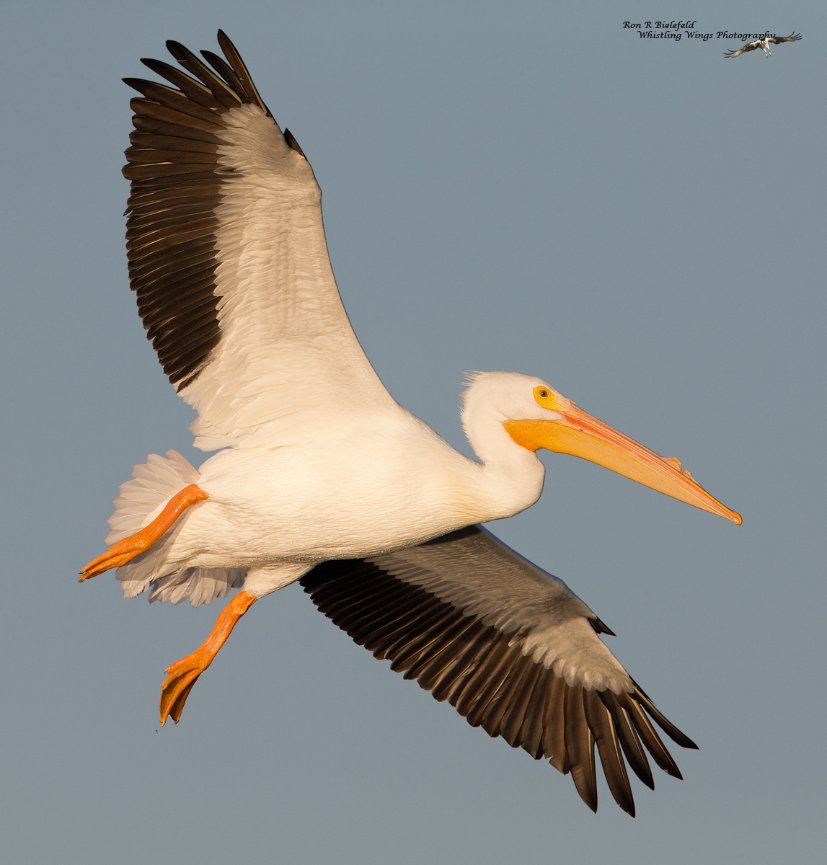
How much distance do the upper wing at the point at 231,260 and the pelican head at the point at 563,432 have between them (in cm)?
75

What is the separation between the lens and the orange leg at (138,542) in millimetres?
10594

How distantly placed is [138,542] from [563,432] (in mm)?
3055

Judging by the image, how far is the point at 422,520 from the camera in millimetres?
10555

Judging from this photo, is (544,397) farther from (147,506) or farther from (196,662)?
(196,662)

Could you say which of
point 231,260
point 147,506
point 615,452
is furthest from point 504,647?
point 231,260

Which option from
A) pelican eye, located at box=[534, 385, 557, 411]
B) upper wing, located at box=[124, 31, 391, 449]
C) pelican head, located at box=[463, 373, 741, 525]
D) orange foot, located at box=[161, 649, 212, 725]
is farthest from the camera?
orange foot, located at box=[161, 649, 212, 725]

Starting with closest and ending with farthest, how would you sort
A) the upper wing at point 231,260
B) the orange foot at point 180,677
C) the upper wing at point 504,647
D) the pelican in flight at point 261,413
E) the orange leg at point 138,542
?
the upper wing at point 231,260 → the pelican in flight at point 261,413 → the orange leg at point 138,542 → the orange foot at point 180,677 → the upper wing at point 504,647

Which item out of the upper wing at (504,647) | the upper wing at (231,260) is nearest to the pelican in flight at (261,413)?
the upper wing at (231,260)

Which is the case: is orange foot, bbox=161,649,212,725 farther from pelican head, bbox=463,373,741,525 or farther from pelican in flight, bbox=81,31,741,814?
pelican head, bbox=463,373,741,525

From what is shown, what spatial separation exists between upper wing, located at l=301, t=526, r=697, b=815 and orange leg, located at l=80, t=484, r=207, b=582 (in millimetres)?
2374

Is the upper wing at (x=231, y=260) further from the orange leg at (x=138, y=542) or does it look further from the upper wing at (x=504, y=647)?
the upper wing at (x=504, y=647)

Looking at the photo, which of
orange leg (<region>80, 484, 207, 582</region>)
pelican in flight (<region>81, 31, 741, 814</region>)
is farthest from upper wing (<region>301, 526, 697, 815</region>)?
orange leg (<region>80, 484, 207, 582</region>)

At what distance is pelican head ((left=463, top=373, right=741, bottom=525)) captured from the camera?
10.8m

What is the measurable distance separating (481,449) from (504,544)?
5.68ft
